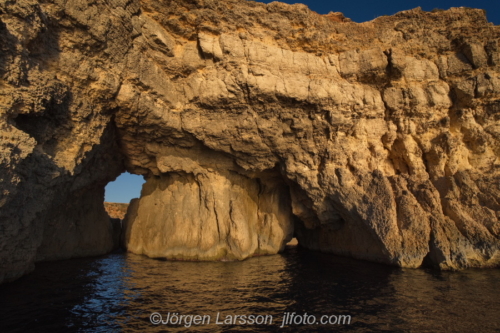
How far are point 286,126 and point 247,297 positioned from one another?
31.2ft

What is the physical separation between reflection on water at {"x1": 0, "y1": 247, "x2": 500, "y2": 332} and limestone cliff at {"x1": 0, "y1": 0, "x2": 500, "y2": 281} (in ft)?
8.88

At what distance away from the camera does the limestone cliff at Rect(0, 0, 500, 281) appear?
1214 cm

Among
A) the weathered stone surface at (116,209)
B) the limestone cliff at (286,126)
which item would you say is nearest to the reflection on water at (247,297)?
the limestone cliff at (286,126)

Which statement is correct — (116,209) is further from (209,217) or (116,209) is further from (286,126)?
(286,126)

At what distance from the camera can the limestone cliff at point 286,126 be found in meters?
12.1

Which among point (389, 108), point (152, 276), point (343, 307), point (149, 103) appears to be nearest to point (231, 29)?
point (149, 103)

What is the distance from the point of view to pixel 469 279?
1020 cm

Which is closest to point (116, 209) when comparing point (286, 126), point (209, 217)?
point (209, 217)

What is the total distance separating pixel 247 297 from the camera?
341 inches

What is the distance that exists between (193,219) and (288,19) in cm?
1224

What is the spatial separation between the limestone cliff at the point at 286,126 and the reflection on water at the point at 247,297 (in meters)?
2.71

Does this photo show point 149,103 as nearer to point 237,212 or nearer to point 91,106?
point 91,106

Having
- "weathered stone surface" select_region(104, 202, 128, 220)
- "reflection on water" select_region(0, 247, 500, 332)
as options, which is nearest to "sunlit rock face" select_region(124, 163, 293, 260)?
"reflection on water" select_region(0, 247, 500, 332)

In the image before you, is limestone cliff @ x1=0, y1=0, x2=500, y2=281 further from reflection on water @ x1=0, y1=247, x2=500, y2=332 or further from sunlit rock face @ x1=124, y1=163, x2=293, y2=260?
reflection on water @ x1=0, y1=247, x2=500, y2=332
